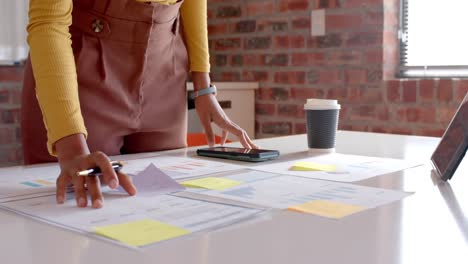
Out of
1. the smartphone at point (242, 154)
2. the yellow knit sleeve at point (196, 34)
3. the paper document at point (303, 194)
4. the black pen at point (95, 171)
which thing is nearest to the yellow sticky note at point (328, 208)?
the paper document at point (303, 194)

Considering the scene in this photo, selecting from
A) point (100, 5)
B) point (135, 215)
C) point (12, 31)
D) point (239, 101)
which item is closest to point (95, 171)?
point (135, 215)

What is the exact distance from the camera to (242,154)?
1.28 meters

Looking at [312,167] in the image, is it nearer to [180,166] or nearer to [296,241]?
[180,166]

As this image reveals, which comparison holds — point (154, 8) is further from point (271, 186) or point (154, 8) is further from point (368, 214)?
point (368, 214)

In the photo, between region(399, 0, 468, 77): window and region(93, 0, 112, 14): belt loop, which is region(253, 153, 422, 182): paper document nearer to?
region(93, 0, 112, 14): belt loop

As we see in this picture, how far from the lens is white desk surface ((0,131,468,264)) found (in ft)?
2.00

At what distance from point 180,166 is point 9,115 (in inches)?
66.1

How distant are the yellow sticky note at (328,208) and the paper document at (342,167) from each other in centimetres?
21

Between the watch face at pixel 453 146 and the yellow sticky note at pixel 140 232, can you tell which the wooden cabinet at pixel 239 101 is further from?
the yellow sticky note at pixel 140 232

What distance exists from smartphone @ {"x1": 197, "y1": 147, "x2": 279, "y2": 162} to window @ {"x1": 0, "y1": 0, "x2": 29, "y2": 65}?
1.51 metres

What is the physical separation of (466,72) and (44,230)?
2.26 metres

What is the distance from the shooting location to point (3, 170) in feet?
3.94

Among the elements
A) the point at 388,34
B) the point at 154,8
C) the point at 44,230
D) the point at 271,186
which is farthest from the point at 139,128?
the point at 388,34

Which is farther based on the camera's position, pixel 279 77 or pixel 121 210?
pixel 279 77
